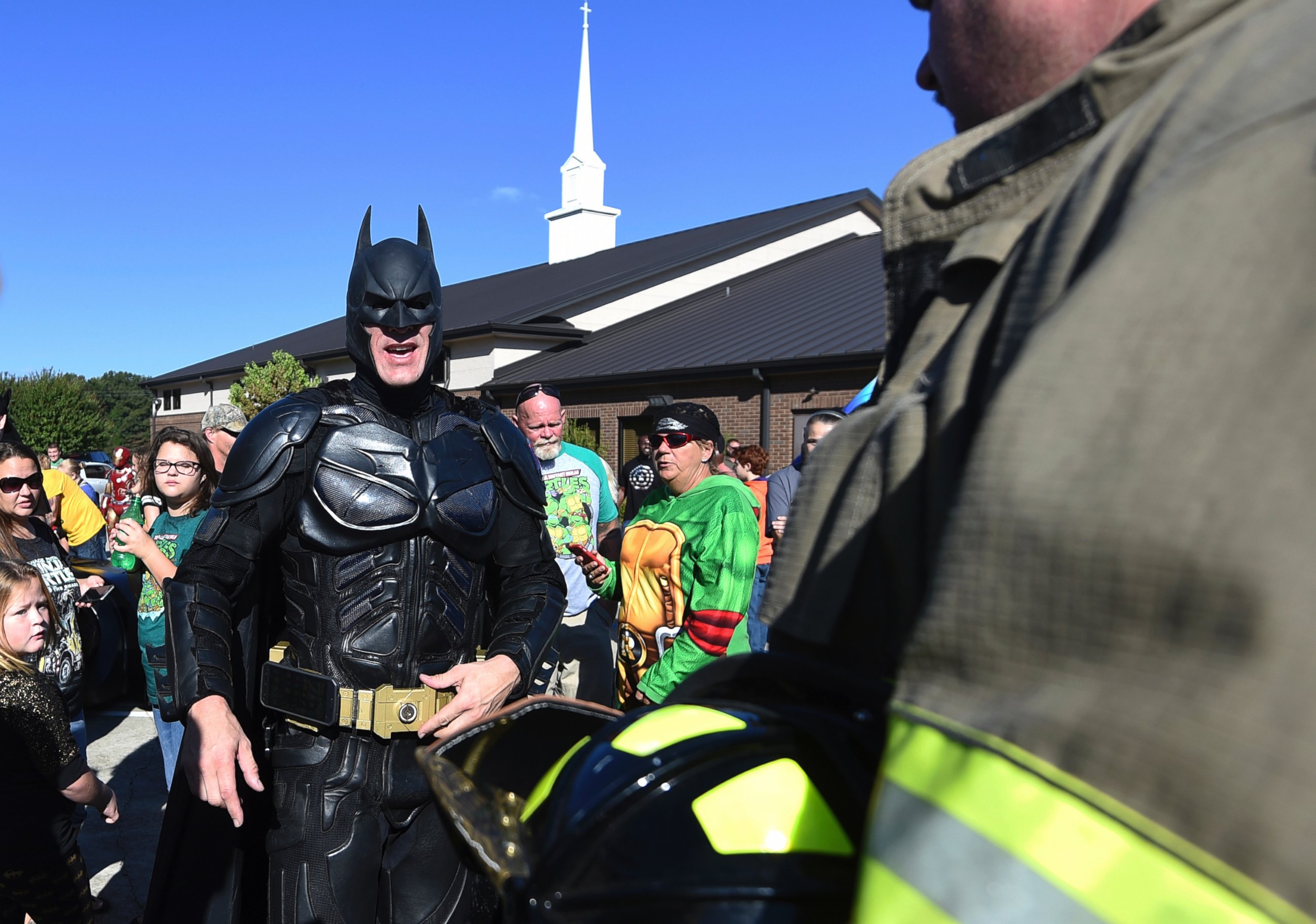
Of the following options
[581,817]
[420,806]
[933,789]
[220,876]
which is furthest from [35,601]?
[933,789]

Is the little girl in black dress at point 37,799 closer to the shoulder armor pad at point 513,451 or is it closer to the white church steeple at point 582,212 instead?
the shoulder armor pad at point 513,451

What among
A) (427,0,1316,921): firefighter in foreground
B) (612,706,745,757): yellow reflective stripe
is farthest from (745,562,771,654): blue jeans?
(427,0,1316,921): firefighter in foreground

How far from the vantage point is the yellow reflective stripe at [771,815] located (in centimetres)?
86

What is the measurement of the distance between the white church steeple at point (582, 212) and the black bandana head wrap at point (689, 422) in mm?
29036

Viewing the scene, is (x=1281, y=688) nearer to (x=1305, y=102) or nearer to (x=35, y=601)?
(x=1305, y=102)

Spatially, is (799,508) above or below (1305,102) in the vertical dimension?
below

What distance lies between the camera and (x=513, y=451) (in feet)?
11.1

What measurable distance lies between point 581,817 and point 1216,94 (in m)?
0.78

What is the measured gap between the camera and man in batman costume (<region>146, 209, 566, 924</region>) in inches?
112

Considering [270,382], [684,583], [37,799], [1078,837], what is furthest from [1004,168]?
[270,382]

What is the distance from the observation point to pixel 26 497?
17.7 feet

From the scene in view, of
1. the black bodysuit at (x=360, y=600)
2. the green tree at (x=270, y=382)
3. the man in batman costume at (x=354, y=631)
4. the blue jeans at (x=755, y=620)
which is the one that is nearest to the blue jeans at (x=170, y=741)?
the man in batman costume at (x=354, y=631)

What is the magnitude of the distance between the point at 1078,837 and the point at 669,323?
23332 millimetres

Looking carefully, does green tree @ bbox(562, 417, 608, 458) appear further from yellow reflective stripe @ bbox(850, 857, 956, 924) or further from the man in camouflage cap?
yellow reflective stripe @ bbox(850, 857, 956, 924)
